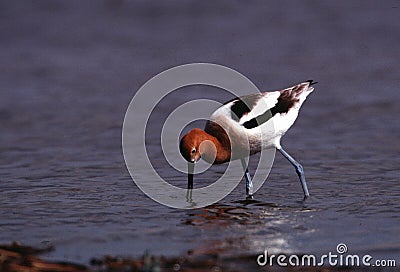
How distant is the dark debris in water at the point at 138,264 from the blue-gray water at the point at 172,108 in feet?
0.82

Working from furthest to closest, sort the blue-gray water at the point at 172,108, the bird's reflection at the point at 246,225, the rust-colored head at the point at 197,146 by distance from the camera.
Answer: the rust-colored head at the point at 197,146, the blue-gray water at the point at 172,108, the bird's reflection at the point at 246,225

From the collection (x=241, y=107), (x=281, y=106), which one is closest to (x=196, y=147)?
(x=241, y=107)

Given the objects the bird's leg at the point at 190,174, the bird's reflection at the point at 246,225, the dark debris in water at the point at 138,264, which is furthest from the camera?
the bird's leg at the point at 190,174

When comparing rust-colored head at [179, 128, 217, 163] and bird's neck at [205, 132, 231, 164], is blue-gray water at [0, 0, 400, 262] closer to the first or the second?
bird's neck at [205, 132, 231, 164]

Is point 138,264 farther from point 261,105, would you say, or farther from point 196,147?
point 261,105

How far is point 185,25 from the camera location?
15.7 m

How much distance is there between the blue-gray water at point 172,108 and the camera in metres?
6.95

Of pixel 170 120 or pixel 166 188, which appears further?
pixel 170 120

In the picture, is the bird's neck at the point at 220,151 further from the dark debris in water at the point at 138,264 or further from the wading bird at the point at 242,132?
the dark debris in water at the point at 138,264

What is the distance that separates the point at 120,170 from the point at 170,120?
2205 mm

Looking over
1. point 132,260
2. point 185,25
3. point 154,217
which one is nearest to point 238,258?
point 132,260

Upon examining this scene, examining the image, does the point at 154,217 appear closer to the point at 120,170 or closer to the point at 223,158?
the point at 223,158

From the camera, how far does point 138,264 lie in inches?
226

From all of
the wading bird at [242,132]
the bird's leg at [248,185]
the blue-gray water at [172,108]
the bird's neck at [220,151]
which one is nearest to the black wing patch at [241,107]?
the wading bird at [242,132]
